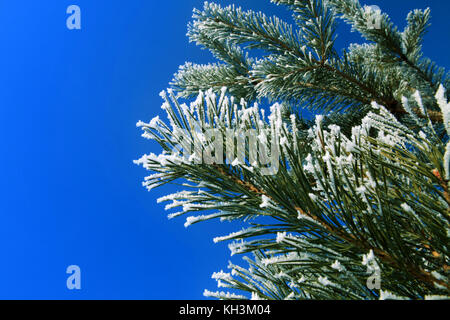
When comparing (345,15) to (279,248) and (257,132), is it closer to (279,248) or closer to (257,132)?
(257,132)

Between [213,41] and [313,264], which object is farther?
[213,41]

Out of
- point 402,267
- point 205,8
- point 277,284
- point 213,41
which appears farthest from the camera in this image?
point 213,41

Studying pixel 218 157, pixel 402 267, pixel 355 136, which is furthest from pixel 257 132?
pixel 402 267

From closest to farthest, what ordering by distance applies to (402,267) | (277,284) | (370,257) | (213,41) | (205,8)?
(370,257) → (402,267) → (277,284) → (205,8) → (213,41)

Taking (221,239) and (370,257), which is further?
(221,239)

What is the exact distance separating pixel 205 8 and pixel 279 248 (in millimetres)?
1737

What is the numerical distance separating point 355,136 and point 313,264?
34cm

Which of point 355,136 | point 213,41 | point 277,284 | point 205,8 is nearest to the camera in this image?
point 355,136

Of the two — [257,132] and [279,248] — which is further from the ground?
[257,132]

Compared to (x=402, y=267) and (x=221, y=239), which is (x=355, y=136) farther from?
(x=221, y=239)

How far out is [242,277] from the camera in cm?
100
